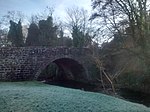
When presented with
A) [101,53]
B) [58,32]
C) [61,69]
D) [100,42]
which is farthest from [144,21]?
[58,32]

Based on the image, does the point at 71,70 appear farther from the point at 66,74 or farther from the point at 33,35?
the point at 33,35

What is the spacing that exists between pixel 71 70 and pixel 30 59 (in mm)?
8789

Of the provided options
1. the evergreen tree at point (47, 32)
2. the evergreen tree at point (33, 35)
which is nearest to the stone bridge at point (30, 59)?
the evergreen tree at point (47, 32)

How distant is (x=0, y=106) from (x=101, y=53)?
565 inches

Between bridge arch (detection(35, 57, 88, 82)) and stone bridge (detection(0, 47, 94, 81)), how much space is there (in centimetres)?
49

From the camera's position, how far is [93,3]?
59.4ft

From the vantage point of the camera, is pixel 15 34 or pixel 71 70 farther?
pixel 15 34

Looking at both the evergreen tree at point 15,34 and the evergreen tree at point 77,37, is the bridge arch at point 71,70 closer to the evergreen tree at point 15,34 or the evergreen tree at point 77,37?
the evergreen tree at point 77,37

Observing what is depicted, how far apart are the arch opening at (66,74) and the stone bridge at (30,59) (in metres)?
1.05

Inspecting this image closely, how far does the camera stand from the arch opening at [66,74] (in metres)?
23.7

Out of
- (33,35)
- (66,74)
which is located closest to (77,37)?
(66,74)

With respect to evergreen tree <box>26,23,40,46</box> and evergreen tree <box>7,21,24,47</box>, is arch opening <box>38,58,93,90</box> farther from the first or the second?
evergreen tree <box>7,21,24,47</box>

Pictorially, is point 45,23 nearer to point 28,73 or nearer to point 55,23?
point 55,23

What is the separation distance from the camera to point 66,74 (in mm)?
28078
